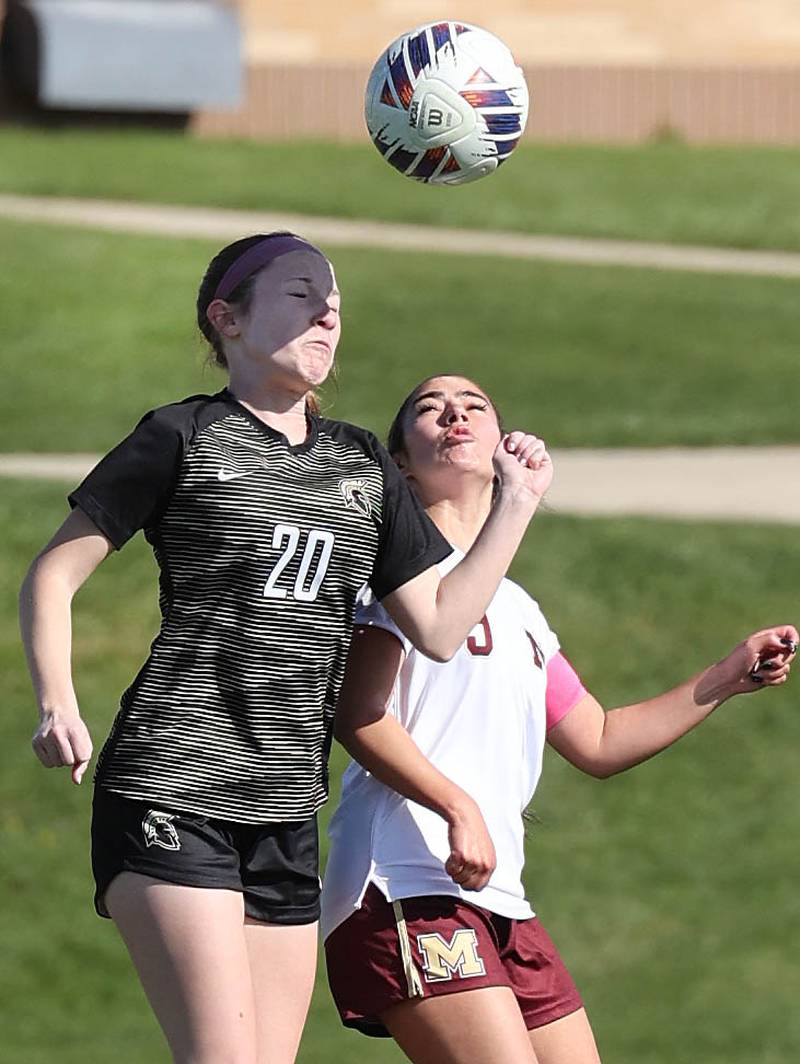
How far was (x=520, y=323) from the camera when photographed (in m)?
17.7

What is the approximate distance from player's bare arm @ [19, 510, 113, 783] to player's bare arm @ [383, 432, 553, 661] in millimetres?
635

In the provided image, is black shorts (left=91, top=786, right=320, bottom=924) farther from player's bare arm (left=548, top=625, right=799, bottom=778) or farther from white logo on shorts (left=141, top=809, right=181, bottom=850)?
player's bare arm (left=548, top=625, right=799, bottom=778)

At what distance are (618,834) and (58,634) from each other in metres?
6.79

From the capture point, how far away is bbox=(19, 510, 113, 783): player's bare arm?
13.3 feet

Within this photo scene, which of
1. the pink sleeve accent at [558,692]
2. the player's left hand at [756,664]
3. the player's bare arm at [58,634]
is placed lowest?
the pink sleeve accent at [558,692]

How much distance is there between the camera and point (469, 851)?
445 centimetres

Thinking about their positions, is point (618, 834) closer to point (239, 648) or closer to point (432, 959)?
point (432, 959)

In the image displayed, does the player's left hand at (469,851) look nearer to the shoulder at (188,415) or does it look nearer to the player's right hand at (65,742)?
the player's right hand at (65,742)

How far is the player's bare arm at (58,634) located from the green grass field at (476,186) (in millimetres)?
16628

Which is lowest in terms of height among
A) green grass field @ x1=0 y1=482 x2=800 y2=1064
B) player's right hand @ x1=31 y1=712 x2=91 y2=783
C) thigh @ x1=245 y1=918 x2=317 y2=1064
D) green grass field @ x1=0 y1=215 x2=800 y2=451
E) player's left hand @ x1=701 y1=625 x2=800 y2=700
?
green grass field @ x1=0 y1=482 x2=800 y2=1064

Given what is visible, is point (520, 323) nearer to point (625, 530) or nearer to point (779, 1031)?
point (625, 530)

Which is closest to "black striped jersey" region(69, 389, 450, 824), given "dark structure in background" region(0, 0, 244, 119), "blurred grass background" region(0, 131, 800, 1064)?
"blurred grass background" region(0, 131, 800, 1064)

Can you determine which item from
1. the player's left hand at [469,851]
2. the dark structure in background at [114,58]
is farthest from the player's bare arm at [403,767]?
the dark structure in background at [114,58]

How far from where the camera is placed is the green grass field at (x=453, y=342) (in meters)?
14.9
